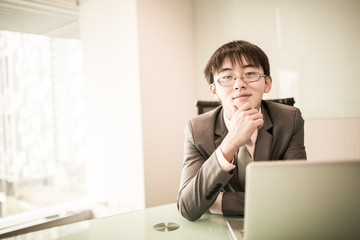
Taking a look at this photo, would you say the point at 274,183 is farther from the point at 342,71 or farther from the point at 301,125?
the point at 342,71

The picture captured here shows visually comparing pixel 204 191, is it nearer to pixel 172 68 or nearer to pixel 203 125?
pixel 203 125

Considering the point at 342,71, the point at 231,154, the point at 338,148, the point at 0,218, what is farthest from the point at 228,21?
the point at 0,218

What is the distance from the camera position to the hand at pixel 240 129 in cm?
105

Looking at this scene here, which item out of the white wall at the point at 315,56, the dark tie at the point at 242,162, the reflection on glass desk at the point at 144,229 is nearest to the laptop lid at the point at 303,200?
the reflection on glass desk at the point at 144,229

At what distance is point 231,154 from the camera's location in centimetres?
104

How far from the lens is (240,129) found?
3.64 feet

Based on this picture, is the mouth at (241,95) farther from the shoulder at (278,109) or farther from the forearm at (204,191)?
the forearm at (204,191)

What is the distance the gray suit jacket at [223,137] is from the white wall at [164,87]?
53.4 inches

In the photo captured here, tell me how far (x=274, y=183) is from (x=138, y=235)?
516 millimetres

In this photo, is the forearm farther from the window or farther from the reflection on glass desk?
the window

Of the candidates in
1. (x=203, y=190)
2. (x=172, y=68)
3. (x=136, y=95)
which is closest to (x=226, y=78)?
(x=203, y=190)

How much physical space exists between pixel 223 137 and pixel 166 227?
504 mm

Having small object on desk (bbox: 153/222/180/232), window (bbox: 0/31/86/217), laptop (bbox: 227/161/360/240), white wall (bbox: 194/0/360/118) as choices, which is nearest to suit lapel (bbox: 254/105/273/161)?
small object on desk (bbox: 153/222/180/232)

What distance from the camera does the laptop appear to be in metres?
0.61
